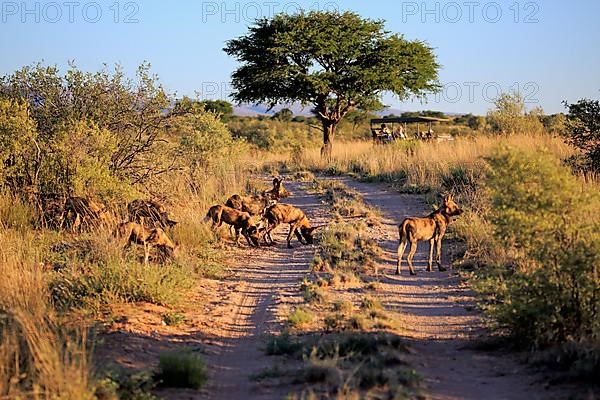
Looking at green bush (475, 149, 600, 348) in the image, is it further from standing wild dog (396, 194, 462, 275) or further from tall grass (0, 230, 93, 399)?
tall grass (0, 230, 93, 399)

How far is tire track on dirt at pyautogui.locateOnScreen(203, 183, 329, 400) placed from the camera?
650 cm

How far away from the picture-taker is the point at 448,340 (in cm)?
807

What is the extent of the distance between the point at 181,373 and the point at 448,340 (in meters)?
3.16

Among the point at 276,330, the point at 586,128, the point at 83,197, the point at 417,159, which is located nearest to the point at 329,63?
the point at 417,159

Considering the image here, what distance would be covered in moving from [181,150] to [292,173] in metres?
10.5

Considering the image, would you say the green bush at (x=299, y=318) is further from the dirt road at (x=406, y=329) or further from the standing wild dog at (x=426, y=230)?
the standing wild dog at (x=426, y=230)

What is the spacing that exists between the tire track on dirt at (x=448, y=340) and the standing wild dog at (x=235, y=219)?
2541 millimetres

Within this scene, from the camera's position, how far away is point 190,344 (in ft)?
25.8

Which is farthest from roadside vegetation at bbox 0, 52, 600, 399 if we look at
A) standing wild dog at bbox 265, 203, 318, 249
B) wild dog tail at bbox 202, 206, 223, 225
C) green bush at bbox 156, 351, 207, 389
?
standing wild dog at bbox 265, 203, 318, 249

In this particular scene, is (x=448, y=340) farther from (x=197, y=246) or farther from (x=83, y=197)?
(x=83, y=197)

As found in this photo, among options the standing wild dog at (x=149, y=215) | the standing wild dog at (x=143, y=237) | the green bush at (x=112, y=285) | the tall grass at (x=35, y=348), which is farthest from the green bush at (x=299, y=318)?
the standing wild dog at (x=149, y=215)

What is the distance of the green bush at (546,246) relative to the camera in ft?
23.7

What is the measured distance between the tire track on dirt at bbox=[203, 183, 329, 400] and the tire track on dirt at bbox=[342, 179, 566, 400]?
4.59 feet

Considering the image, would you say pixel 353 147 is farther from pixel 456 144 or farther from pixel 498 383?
pixel 498 383
